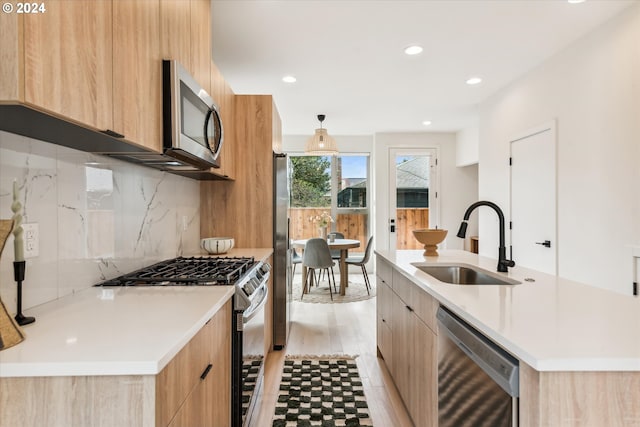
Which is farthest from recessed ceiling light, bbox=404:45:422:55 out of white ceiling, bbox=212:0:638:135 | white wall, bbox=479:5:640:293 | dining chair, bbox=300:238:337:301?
dining chair, bbox=300:238:337:301

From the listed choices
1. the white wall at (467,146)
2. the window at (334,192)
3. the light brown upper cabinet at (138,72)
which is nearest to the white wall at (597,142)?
the white wall at (467,146)

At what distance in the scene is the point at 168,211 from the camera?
7.88 feet

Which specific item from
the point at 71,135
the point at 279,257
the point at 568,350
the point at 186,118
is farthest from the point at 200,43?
the point at 568,350

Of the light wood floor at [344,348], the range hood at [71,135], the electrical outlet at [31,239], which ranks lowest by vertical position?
the light wood floor at [344,348]

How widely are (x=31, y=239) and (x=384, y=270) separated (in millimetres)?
2186

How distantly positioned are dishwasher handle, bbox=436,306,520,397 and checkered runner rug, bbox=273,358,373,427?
109cm

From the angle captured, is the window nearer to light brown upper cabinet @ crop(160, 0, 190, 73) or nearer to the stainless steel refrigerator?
the stainless steel refrigerator

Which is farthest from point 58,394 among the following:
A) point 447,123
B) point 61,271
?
point 447,123

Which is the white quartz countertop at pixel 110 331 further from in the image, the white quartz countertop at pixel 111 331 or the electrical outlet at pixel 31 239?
the electrical outlet at pixel 31 239

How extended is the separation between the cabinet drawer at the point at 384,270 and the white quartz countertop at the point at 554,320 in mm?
793

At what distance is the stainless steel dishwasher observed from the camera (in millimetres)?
989

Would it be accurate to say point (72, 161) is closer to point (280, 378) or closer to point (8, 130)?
point (8, 130)

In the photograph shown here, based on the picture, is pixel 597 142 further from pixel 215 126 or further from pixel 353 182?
pixel 353 182

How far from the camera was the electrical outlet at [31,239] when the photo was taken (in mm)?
1188
